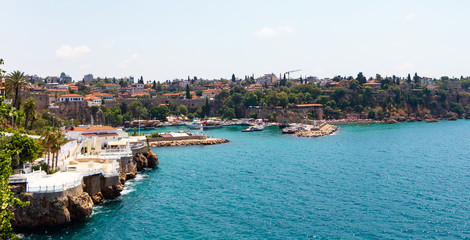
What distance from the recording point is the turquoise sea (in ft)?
97.6

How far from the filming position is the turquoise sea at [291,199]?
29734mm

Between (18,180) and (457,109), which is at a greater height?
(457,109)

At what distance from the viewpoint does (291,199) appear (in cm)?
3856

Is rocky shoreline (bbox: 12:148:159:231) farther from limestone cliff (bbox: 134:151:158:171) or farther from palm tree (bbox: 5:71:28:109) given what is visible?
palm tree (bbox: 5:71:28:109)

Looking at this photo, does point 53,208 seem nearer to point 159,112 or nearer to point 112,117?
point 112,117

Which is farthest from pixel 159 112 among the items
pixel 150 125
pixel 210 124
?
pixel 210 124

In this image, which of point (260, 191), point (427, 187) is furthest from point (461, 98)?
point (260, 191)

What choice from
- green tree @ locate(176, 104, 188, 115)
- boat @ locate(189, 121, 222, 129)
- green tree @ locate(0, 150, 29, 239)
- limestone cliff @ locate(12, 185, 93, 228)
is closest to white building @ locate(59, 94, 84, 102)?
boat @ locate(189, 121, 222, 129)

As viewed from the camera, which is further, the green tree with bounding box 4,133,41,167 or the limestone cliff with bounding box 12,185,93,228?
the green tree with bounding box 4,133,41,167

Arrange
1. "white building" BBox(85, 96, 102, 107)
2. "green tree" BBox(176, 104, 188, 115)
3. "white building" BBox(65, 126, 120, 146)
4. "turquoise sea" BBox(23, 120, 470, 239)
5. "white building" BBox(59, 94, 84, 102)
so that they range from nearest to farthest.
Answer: "turquoise sea" BBox(23, 120, 470, 239), "white building" BBox(65, 126, 120, 146), "white building" BBox(59, 94, 84, 102), "white building" BBox(85, 96, 102, 107), "green tree" BBox(176, 104, 188, 115)

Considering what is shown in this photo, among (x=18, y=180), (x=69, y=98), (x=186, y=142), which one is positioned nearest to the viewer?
(x=18, y=180)

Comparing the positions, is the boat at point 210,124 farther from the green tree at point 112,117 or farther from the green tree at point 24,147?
the green tree at point 24,147

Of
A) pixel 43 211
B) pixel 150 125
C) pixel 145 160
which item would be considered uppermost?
pixel 150 125

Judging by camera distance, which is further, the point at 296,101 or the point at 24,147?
the point at 296,101
